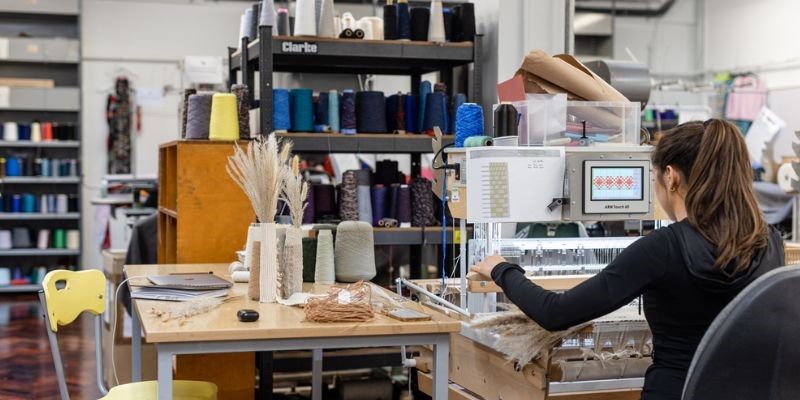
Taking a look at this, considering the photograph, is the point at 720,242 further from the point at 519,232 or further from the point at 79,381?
the point at 79,381

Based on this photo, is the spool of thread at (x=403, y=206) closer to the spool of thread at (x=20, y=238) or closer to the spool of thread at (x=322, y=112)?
the spool of thread at (x=322, y=112)

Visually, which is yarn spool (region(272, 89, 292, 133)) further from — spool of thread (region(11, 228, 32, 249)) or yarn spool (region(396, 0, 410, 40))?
spool of thread (region(11, 228, 32, 249))

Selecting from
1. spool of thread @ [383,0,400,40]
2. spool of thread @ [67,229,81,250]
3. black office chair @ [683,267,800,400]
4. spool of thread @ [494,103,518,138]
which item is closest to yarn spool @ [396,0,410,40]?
spool of thread @ [383,0,400,40]

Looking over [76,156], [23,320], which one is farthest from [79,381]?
[76,156]

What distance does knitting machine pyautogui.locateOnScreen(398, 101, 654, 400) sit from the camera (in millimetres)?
2354

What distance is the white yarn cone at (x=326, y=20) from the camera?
176 inches

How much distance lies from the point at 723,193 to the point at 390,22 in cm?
279

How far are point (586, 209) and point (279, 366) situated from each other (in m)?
2.29

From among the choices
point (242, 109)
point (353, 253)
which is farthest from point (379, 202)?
point (353, 253)

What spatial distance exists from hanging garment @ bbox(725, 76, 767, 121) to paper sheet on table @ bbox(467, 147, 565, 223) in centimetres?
759

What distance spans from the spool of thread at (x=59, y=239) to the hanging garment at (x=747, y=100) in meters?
7.01

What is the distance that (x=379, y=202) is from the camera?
4.73 meters

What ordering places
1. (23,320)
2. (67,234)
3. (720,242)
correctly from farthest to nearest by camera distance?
1. (67,234)
2. (23,320)
3. (720,242)

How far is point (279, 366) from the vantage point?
457 cm
